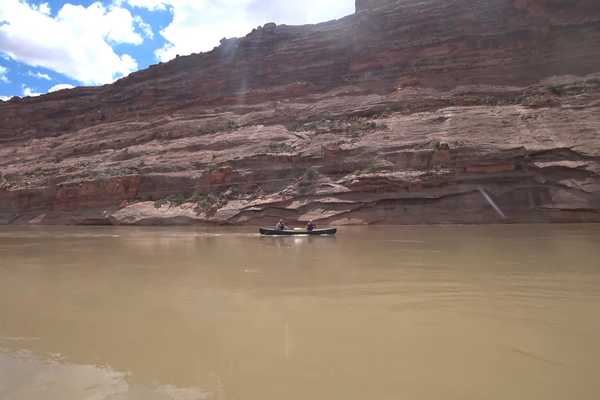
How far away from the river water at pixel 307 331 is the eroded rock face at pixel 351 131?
550 inches

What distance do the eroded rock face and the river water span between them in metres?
14.0

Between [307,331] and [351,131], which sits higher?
[351,131]

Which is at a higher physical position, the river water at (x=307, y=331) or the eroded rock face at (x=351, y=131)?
the eroded rock face at (x=351, y=131)

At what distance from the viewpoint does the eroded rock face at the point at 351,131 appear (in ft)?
78.7

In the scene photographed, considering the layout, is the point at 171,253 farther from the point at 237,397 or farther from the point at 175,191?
the point at 175,191

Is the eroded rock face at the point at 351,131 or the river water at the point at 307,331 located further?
the eroded rock face at the point at 351,131

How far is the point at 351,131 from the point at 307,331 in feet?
86.5

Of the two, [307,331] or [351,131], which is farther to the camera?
[351,131]

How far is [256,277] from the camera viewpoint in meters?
9.08

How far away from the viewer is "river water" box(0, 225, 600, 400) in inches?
148

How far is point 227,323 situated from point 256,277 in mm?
3422

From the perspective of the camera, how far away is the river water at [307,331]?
Answer: 3.77 meters

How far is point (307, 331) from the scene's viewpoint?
525cm

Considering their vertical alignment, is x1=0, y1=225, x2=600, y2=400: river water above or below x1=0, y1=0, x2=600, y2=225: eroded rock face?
below
